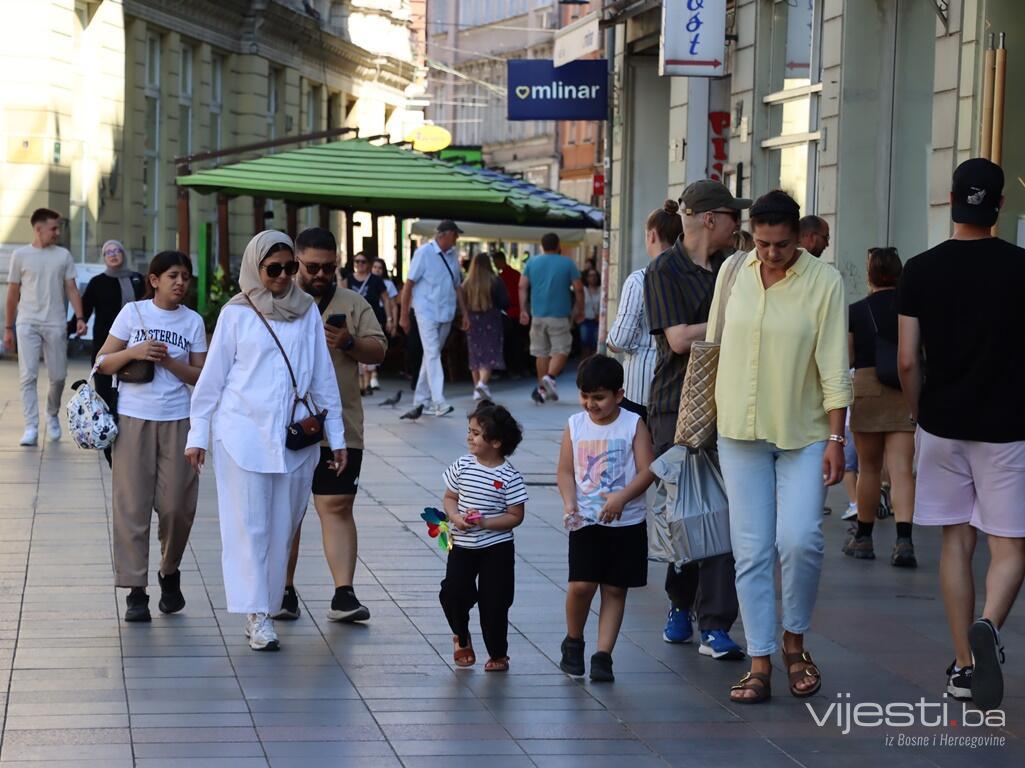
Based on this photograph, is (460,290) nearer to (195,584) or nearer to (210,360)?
(195,584)

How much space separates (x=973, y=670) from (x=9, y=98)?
2600 cm

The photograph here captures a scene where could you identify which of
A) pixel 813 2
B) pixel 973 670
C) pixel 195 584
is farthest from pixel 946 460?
pixel 813 2

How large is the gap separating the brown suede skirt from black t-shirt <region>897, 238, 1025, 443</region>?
11.0 feet

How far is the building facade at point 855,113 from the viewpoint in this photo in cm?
→ 1312

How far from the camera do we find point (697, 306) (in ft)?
24.7

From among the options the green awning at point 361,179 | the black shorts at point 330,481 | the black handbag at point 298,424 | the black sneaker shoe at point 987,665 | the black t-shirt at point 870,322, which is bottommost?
Answer: the black sneaker shoe at point 987,665

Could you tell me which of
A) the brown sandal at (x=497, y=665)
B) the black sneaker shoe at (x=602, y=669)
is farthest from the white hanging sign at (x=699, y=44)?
the black sneaker shoe at (x=602, y=669)

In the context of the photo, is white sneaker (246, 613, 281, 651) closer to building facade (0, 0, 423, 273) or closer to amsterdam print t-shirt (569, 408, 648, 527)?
amsterdam print t-shirt (569, 408, 648, 527)

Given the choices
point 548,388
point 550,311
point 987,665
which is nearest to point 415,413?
point 548,388

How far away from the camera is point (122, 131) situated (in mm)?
33500

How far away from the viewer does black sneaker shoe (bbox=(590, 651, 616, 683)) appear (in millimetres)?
7090

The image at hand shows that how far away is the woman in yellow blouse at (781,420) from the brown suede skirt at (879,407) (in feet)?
11.4

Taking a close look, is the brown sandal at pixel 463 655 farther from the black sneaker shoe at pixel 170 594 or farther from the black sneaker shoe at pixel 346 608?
the black sneaker shoe at pixel 170 594

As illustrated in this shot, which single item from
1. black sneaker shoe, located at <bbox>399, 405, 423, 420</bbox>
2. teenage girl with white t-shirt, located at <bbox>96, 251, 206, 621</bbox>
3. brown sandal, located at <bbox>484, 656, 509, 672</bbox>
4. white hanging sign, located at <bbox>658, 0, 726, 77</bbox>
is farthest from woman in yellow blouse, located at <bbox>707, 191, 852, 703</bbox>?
black sneaker shoe, located at <bbox>399, 405, 423, 420</bbox>
